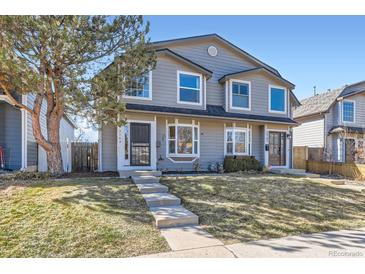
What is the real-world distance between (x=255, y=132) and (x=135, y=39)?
8.70 meters

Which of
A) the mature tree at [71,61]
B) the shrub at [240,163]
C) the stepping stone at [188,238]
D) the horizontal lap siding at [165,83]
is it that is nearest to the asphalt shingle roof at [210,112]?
the horizontal lap siding at [165,83]

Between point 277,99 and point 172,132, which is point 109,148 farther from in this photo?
point 277,99

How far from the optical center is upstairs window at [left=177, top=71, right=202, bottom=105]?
480 inches

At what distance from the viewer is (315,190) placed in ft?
28.2

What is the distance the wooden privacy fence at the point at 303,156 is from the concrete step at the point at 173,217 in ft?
44.4

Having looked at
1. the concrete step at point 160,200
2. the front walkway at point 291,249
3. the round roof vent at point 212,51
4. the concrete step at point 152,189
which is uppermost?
the round roof vent at point 212,51

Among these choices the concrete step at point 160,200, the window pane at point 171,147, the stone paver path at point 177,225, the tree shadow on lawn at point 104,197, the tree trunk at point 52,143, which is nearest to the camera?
the stone paver path at point 177,225

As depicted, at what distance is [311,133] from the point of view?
18531mm

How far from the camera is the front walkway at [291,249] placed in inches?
154

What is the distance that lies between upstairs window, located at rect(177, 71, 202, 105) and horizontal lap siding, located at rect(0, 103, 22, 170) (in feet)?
23.7

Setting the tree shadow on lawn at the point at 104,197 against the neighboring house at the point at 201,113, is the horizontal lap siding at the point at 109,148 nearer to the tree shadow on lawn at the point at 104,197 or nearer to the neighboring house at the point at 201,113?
the neighboring house at the point at 201,113

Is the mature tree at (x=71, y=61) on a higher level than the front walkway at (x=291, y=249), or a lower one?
higher

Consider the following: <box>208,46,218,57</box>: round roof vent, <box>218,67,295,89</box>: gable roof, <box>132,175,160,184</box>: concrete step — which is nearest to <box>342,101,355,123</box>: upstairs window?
<box>218,67,295,89</box>: gable roof

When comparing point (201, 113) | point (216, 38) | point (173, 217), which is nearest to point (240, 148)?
point (201, 113)
